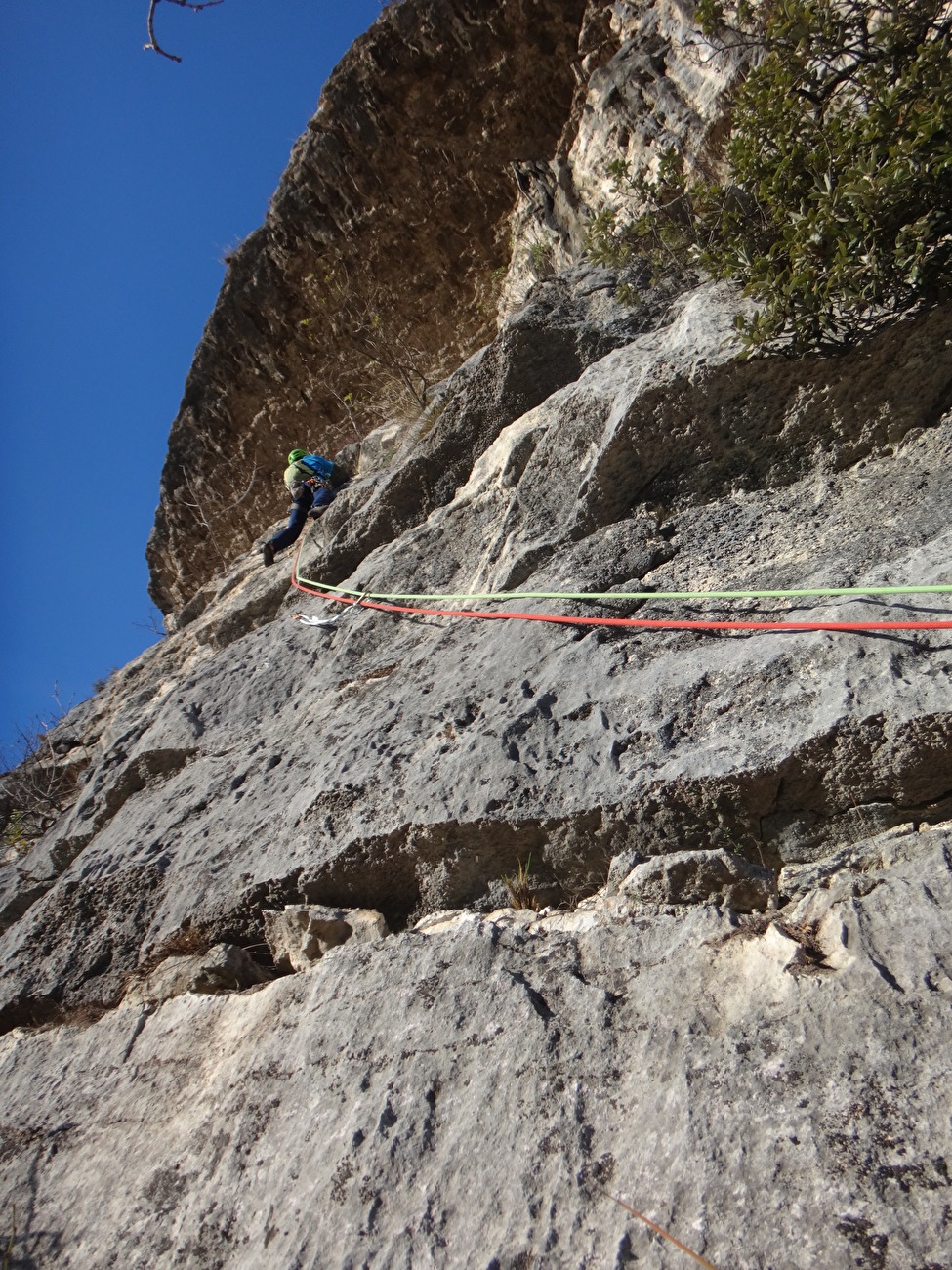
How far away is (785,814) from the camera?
85.2 inches

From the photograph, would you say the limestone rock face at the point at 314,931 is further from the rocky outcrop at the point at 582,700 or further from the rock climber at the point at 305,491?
the rock climber at the point at 305,491

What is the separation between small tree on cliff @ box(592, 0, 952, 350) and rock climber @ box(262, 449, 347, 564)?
3888mm

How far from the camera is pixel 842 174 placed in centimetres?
312

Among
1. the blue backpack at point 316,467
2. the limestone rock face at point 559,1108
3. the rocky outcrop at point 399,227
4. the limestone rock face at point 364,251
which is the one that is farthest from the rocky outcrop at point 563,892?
the limestone rock face at point 364,251

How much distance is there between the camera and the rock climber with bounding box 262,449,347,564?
22.3ft

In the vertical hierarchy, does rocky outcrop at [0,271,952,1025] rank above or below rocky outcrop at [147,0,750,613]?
below

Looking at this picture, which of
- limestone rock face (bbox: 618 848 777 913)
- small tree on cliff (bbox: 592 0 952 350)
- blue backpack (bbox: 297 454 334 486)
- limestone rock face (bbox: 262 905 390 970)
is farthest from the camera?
blue backpack (bbox: 297 454 334 486)

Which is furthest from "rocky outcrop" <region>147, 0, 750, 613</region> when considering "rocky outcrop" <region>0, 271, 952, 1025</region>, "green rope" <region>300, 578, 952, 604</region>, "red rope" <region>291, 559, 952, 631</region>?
"red rope" <region>291, 559, 952, 631</region>

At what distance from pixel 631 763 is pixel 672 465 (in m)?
1.54

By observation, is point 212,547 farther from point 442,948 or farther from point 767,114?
point 442,948

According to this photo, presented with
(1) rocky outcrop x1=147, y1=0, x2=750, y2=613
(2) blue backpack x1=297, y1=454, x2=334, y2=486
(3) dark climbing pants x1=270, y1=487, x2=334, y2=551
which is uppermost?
(1) rocky outcrop x1=147, y1=0, x2=750, y2=613

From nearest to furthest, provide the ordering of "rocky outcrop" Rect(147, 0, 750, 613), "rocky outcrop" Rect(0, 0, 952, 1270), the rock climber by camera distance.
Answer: "rocky outcrop" Rect(0, 0, 952, 1270), the rock climber, "rocky outcrop" Rect(147, 0, 750, 613)

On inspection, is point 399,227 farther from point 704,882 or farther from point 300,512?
point 704,882

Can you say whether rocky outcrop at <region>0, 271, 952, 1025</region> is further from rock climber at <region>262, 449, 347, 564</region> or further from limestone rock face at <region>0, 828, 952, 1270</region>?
rock climber at <region>262, 449, 347, 564</region>
